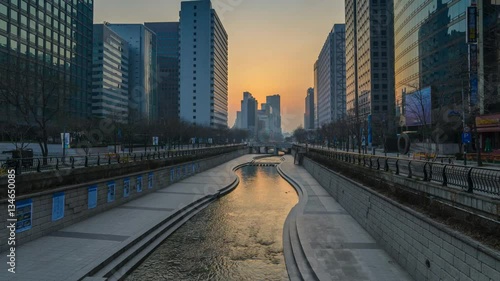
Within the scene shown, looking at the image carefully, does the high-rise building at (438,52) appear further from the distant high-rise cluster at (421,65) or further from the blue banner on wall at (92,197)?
the blue banner on wall at (92,197)

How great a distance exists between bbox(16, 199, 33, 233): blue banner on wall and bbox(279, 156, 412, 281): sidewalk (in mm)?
11474

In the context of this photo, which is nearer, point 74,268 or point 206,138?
point 74,268

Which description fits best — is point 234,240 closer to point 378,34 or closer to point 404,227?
point 404,227

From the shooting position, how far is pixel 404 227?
37.7 feet

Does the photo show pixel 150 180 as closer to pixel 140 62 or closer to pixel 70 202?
pixel 70 202

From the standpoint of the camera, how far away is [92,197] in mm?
18422

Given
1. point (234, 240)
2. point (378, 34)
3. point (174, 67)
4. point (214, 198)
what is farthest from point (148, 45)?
point (234, 240)

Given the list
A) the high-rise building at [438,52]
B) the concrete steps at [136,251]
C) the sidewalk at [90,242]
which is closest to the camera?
the sidewalk at [90,242]

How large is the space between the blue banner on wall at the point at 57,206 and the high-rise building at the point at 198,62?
13290cm

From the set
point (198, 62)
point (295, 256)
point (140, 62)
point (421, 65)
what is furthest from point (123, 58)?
point (295, 256)

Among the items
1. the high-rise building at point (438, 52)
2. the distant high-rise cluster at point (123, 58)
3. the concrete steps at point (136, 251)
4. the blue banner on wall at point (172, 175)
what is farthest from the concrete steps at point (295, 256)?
the distant high-rise cluster at point (123, 58)

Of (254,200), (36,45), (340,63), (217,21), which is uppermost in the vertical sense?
(217,21)

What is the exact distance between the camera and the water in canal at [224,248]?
1240cm

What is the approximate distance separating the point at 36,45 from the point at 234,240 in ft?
232
